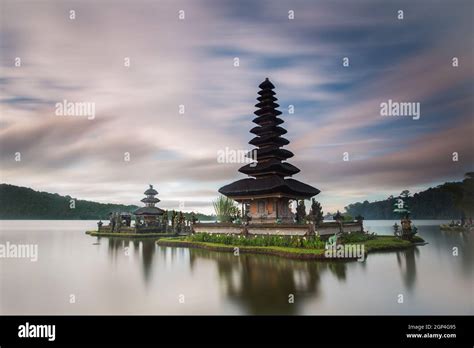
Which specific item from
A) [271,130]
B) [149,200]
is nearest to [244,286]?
[271,130]

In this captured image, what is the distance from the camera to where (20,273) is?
53.4ft

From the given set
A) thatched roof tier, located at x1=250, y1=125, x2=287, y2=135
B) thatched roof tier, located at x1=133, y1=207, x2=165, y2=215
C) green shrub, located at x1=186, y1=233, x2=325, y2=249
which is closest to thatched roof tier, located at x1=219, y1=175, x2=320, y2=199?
green shrub, located at x1=186, y1=233, x2=325, y2=249

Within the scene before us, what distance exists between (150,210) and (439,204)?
267ft

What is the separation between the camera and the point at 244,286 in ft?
38.4

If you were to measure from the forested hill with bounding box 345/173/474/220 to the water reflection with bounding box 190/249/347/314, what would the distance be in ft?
57.5

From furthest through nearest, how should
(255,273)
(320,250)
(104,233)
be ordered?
(104,233)
(320,250)
(255,273)

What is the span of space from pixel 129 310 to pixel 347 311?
6694mm

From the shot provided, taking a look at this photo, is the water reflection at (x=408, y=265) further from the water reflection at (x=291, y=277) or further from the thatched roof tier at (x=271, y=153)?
the thatched roof tier at (x=271, y=153)

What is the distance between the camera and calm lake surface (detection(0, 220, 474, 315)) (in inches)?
380

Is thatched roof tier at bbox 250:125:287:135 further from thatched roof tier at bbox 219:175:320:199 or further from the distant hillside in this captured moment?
the distant hillside

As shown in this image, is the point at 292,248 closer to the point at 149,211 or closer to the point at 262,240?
the point at 262,240

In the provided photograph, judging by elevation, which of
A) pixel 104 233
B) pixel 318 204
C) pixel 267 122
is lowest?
pixel 104 233
